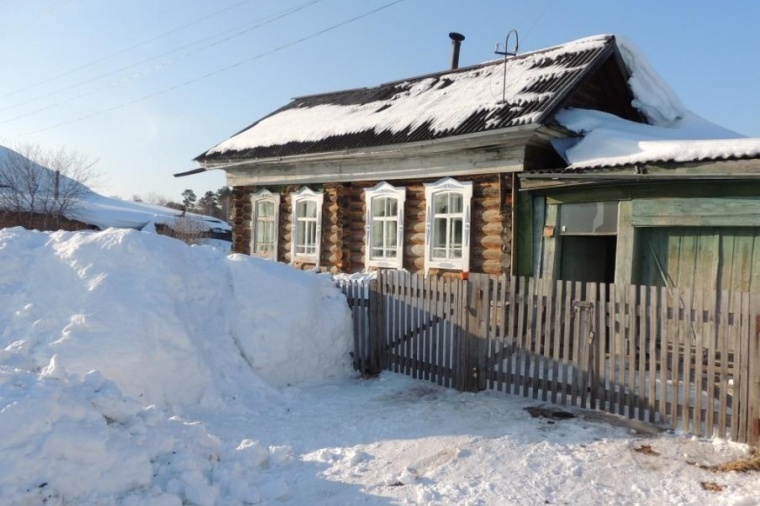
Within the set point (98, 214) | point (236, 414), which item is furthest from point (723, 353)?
point (98, 214)

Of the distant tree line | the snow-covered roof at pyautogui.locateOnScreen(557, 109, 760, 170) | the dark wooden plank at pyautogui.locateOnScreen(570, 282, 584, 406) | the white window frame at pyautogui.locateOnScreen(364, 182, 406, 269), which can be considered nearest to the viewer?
the dark wooden plank at pyautogui.locateOnScreen(570, 282, 584, 406)

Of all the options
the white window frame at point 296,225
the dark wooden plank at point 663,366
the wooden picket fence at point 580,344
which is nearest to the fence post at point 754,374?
the wooden picket fence at point 580,344

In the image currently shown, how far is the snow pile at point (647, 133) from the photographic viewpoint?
7.76 metres

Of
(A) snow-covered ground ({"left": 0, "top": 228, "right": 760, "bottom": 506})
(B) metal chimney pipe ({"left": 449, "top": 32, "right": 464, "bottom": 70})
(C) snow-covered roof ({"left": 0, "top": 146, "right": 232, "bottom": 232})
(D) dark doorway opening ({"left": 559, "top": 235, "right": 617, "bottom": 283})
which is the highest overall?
(B) metal chimney pipe ({"left": 449, "top": 32, "right": 464, "bottom": 70})

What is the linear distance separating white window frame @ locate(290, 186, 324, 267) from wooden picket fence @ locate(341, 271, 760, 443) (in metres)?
5.31

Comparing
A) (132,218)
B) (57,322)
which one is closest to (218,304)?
(57,322)

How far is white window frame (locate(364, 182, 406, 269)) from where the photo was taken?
40.1ft

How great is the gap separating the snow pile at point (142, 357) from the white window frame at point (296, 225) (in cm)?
523

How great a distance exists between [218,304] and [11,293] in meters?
2.44

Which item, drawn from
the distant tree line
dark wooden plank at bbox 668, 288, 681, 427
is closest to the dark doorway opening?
dark wooden plank at bbox 668, 288, 681, 427

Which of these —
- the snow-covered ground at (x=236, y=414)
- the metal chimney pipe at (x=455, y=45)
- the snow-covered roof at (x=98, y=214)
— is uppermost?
the metal chimney pipe at (x=455, y=45)

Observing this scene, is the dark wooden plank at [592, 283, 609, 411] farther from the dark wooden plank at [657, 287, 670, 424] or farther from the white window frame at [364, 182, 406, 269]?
the white window frame at [364, 182, 406, 269]

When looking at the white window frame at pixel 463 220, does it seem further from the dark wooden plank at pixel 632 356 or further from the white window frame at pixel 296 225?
the dark wooden plank at pixel 632 356

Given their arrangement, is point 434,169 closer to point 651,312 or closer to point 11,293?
point 651,312
